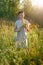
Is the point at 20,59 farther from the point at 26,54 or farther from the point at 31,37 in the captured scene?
the point at 31,37

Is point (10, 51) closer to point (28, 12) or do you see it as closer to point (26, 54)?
point (26, 54)

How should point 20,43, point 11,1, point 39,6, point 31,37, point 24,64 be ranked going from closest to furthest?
point 24,64, point 20,43, point 31,37, point 11,1, point 39,6

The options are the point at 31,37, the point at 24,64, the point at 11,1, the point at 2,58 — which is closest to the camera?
the point at 2,58

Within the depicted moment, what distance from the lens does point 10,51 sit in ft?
16.9

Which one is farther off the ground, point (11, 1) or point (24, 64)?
point (11, 1)

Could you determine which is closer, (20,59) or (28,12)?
(20,59)

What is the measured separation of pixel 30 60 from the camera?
5.50 meters

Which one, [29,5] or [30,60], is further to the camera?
[29,5]

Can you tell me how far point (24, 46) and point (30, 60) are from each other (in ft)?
1.16

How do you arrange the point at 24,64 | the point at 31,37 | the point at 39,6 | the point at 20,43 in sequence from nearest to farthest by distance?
the point at 24,64 → the point at 20,43 → the point at 31,37 → the point at 39,6

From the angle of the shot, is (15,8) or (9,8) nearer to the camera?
(15,8)

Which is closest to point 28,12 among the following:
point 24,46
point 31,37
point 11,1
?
point 11,1

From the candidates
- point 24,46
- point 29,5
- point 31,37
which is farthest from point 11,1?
point 24,46

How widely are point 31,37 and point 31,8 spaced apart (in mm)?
9251
